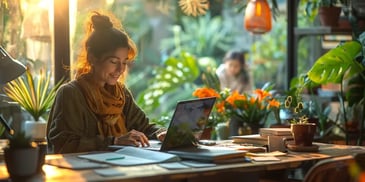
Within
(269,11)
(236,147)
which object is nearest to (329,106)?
(269,11)

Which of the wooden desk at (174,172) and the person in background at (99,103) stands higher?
the person in background at (99,103)

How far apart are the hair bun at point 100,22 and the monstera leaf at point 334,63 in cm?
181

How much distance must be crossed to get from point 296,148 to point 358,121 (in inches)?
92.8

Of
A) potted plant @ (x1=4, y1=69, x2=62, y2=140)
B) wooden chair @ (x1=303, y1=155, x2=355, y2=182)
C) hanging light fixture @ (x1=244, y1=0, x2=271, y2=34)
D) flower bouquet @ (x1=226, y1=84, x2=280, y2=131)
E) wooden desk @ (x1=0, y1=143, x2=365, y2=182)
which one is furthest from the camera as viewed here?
hanging light fixture @ (x1=244, y1=0, x2=271, y2=34)

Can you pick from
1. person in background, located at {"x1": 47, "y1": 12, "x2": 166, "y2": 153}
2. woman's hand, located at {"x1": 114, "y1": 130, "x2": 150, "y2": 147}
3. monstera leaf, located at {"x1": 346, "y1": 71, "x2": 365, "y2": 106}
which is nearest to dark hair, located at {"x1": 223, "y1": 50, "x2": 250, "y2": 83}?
monstera leaf, located at {"x1": 346, "y1": 71, "x2": 365, "y2": 106}

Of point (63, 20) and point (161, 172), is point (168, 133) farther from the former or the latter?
point (63, 20)

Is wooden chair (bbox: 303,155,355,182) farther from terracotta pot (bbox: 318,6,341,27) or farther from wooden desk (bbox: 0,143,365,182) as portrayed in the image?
terracotta pot (bbox: 318,6,341,27)

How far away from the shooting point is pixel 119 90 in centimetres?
360

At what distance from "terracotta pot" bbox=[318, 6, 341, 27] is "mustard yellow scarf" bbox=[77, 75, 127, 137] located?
2.56 meters

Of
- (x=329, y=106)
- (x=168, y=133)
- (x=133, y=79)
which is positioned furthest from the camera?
(x=133, y=79)

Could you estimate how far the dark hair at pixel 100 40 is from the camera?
3457 mm

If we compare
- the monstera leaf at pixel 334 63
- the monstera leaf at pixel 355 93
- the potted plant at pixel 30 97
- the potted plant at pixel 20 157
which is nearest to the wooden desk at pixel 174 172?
the potted plant at pixel 20 157

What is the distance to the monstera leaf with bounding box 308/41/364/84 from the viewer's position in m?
4.88

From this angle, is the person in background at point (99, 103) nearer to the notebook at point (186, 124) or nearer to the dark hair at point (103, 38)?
the dark hair at point (103, 38)
